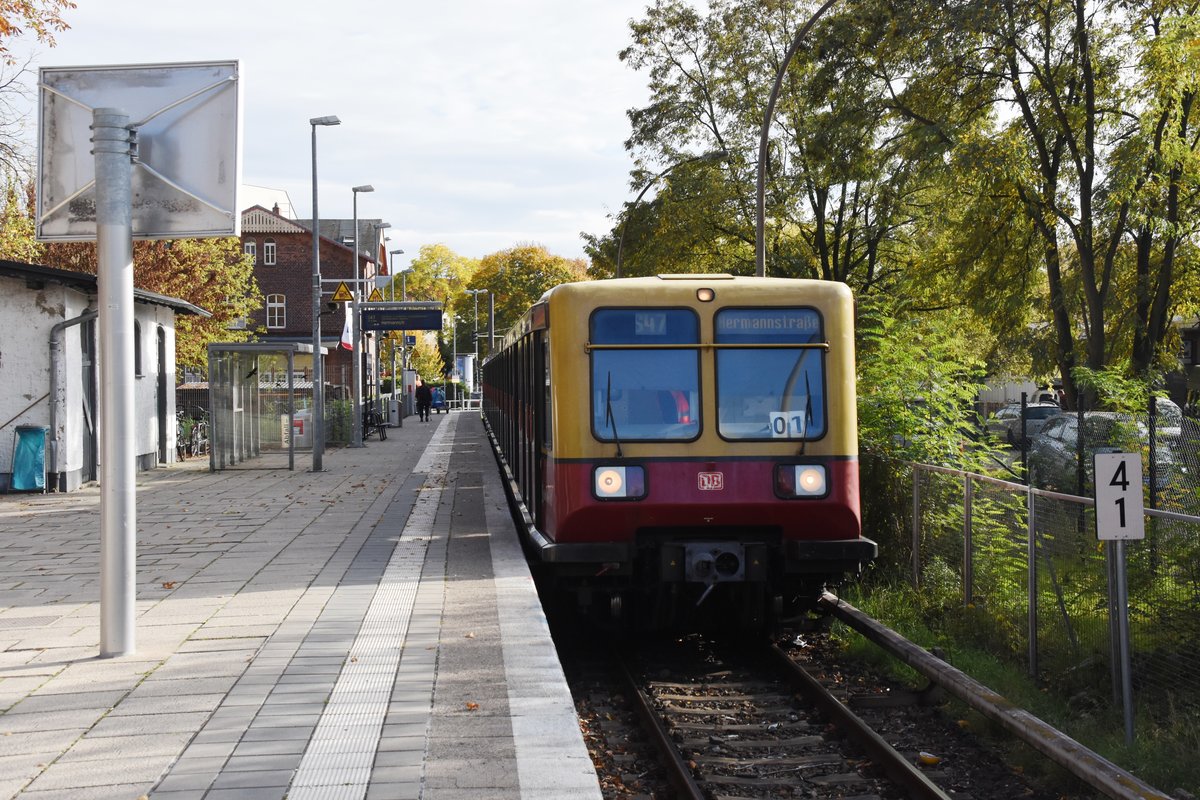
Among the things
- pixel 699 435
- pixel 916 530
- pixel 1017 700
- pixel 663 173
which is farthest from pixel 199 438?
pixel 1017 700

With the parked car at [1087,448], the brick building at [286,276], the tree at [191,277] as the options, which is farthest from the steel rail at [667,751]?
the brick building at [286,276]

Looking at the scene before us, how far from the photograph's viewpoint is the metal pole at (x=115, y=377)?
7.27m

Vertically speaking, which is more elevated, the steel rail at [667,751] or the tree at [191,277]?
the tree at [191,277]

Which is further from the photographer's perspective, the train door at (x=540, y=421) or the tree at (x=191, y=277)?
the tree at (x=191, y=277)

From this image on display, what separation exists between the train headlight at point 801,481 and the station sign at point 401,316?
24.2m

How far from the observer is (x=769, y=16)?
32.1 m

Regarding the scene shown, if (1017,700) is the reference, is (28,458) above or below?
above

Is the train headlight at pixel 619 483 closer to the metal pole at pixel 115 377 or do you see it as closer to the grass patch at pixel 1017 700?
the grass patch at pixel 1017 700

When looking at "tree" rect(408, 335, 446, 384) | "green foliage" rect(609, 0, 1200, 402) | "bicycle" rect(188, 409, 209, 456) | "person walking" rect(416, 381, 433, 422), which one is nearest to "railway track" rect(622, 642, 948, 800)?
"green foliage" rect(609, 0, 1200, 402)

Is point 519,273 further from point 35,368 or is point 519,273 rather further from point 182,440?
point 35,368

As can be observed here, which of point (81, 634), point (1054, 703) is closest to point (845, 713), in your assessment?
point (1054, 703)

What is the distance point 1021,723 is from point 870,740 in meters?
0.78

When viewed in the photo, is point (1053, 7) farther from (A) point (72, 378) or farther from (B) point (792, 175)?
(A) point (72, 378)

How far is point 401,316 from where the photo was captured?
32.7 meters
